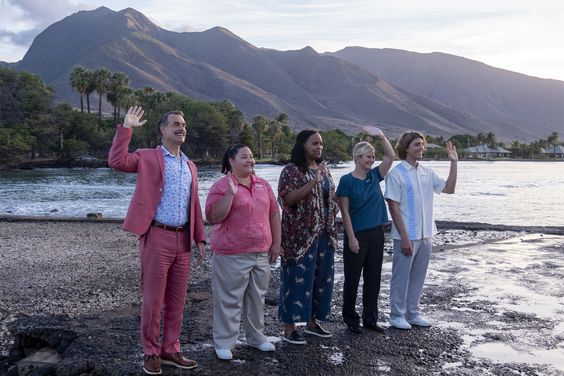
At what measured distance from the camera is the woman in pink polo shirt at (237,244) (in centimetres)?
537

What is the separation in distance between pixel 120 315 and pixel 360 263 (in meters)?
2.87

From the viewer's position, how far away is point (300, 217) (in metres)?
5.81

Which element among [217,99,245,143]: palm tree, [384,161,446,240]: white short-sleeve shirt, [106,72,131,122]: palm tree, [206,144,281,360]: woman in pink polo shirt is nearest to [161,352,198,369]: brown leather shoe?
[206,144,281,360]: woman in pink polo shirt

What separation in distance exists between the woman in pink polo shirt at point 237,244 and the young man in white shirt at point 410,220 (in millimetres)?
1578

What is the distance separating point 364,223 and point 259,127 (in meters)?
102

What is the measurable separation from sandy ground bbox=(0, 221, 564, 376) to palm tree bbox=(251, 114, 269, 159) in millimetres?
95125

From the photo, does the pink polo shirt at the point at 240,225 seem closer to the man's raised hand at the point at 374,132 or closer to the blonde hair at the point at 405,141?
the man's raised hand at the point at 374,132

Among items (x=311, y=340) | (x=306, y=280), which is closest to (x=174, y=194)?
(x=306, y=280)

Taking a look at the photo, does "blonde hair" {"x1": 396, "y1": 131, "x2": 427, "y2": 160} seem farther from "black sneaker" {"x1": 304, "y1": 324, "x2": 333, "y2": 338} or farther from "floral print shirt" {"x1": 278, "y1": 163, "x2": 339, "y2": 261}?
"black sneaker" {"x1": 304, "y1": 324, "x2": 333, "y2": 338}

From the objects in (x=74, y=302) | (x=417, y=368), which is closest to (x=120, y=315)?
(x=74, y=302)

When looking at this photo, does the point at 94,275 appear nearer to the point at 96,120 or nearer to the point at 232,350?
the point at 232,350

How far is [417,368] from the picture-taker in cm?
531

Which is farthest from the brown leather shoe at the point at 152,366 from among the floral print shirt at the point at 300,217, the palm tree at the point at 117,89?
the palm tree at the point at 117,89

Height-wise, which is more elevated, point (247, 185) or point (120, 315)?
point (247, 185)
